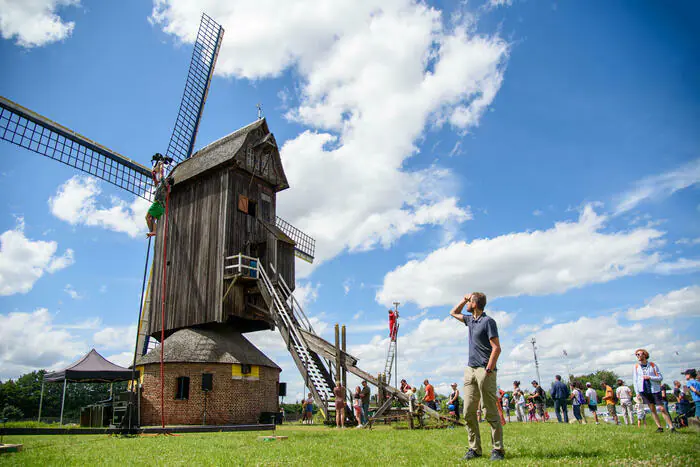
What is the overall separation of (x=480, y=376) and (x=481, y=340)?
484mm

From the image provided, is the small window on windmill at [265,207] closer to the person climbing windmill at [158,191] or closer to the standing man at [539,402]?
the person climbing windmill at [158,191]

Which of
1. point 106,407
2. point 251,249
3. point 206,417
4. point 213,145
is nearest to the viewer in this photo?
point 106,407

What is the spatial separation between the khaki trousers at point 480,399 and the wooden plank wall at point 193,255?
18300mm

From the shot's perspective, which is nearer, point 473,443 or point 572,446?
point 473,443

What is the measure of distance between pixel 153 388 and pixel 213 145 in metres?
14.9

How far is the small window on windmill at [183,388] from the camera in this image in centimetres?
2091

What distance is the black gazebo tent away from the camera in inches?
878

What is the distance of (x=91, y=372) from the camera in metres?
22.7

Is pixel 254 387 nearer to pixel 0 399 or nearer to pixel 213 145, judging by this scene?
pixel 213 145

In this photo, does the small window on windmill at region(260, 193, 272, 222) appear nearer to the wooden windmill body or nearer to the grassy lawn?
the wooden windmill body

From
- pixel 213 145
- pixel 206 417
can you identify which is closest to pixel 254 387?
pixel 206 417

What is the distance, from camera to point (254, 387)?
22.2 meters

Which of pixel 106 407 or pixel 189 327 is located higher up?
pixel 189 327

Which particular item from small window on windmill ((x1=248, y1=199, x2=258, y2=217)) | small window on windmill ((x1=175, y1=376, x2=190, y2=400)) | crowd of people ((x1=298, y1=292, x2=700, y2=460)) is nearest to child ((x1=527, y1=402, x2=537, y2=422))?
crowd of people ((x1=298, y1=292, x2=700, y2=460))
